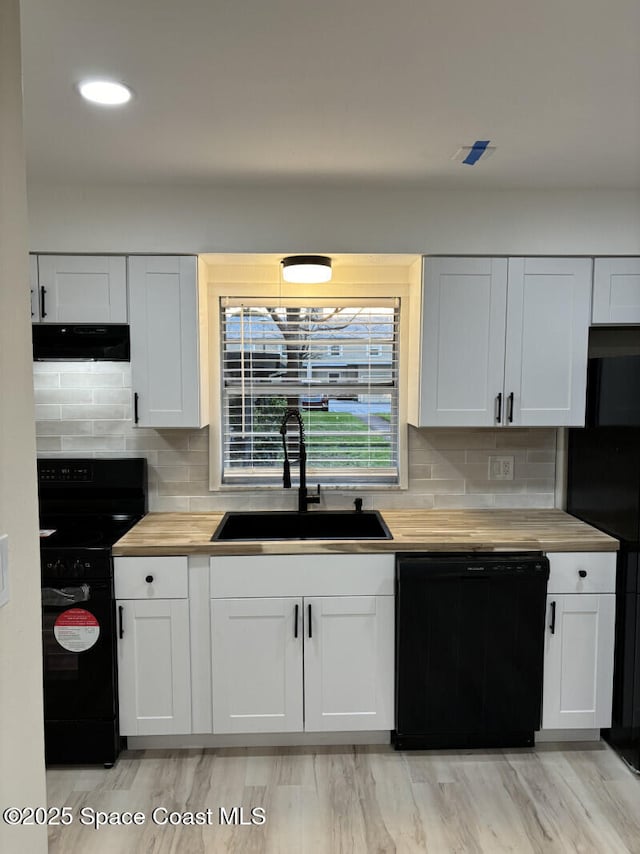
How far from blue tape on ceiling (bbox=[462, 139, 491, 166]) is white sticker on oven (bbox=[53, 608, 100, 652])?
2310 mm

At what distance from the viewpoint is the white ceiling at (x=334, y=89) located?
4.24ft

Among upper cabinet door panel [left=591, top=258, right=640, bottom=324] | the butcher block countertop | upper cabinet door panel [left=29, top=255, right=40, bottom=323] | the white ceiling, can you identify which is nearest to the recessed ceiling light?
the white ceiling

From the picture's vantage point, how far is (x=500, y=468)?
295 cm

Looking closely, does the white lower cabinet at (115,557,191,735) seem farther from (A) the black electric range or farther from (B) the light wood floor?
(B) the light wood floor

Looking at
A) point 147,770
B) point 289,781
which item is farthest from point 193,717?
point 289,781

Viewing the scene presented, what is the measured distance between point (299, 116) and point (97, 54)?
61 centimetres

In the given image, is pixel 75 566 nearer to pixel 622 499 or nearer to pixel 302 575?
pixel 302 575

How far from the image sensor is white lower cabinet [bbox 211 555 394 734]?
235cm

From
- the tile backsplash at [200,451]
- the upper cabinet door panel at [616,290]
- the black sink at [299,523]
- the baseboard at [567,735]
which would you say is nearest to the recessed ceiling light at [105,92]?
the tile backsplash at [200,451]

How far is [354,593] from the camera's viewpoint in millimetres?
2361

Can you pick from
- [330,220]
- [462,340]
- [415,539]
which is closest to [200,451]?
[415,539]

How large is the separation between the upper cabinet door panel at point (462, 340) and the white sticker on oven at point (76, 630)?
1646 mm

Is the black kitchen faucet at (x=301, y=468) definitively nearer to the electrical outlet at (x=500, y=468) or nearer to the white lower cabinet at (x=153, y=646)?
the white lower cabinet at (x=153, y=646)

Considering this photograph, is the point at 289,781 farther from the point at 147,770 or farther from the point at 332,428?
the point at 332,428
